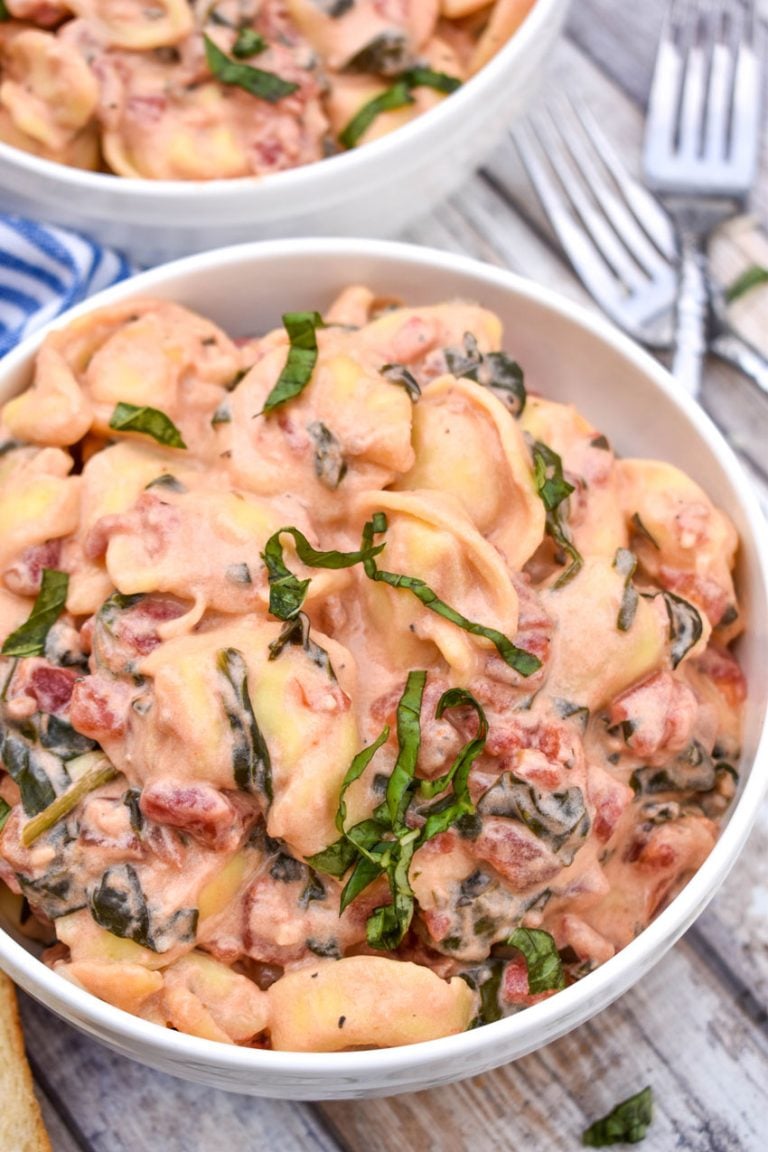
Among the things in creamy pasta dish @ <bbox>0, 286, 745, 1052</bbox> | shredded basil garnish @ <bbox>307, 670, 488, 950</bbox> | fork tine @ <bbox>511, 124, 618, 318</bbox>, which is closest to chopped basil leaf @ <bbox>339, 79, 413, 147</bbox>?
fork tine @ <bbox>511, 124, 618, 318</bbox>

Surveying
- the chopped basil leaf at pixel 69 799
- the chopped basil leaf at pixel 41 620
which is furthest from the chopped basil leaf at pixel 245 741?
the chopped basil leaf at pixel 41 620

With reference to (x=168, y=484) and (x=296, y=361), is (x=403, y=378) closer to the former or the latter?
(x=296, y=361)

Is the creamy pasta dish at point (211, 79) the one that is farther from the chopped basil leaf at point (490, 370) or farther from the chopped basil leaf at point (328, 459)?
the chopped basil leaf at point (328, 459)

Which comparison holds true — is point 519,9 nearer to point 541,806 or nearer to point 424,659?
point 424,659

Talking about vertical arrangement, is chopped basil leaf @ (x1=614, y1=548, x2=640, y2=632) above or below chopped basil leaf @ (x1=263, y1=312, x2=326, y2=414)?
above

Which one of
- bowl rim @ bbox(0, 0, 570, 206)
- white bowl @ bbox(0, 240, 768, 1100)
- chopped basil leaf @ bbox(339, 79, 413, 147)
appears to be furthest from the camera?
chopped basil leaf @ bbox(339, 79, 413, 147)

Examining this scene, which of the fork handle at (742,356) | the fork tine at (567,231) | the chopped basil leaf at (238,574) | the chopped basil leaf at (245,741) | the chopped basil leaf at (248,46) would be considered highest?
the chopped basil leaf at (248,46)

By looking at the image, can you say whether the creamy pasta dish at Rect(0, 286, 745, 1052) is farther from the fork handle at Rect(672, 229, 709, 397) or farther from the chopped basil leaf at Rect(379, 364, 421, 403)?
the fork handle at Rect(672, 229, 709, 397)
